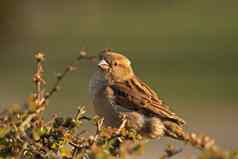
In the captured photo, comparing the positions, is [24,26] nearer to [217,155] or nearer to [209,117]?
[209,117]

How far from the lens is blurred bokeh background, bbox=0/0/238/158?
20.9m

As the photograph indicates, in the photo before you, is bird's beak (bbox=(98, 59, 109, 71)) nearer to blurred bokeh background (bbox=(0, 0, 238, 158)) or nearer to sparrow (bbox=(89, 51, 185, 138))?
sparrow (bbox=(89, 51, 185, 138))

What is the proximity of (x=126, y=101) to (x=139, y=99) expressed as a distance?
0.10 meters

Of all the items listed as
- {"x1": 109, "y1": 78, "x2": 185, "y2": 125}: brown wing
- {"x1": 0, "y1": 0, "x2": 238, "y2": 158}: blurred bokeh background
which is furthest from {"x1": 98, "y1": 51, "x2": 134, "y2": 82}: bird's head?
{"x1": 0, "y1": 0, "x2": 238, "y2": 158}: blurred bokeh background

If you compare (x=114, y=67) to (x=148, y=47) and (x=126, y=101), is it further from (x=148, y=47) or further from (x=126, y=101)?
(x=148, y=47)

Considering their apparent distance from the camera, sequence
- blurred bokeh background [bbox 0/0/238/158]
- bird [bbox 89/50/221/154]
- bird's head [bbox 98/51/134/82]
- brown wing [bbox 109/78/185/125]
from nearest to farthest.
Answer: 1. bird [bbox 89/50/221/154]
2. brown wing [bbox 109/78/185/125]
3. bird's head [bbox 98/51/134/82]
4. blurred bokeh background [bbox 0/0/238/158]

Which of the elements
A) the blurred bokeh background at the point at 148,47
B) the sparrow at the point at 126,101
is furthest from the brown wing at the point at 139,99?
the blurred bokeh background at the point at 148,47

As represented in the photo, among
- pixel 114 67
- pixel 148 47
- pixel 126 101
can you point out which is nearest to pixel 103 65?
pixel 114 67

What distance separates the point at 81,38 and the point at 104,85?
100ft

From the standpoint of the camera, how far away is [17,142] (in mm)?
3447

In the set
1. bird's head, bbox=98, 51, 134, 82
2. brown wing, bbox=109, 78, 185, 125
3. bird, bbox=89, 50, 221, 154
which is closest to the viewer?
bird, bbox=89, 50, 221, 154

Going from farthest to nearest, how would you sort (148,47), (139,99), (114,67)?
1. (148,47)
2. (114,67)
3. (139,99)

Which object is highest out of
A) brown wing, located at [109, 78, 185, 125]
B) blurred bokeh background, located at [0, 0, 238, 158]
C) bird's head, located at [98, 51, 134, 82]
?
bird's head, located at [98, 51, 134, 82]

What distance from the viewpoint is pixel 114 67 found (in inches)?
Result: 293
